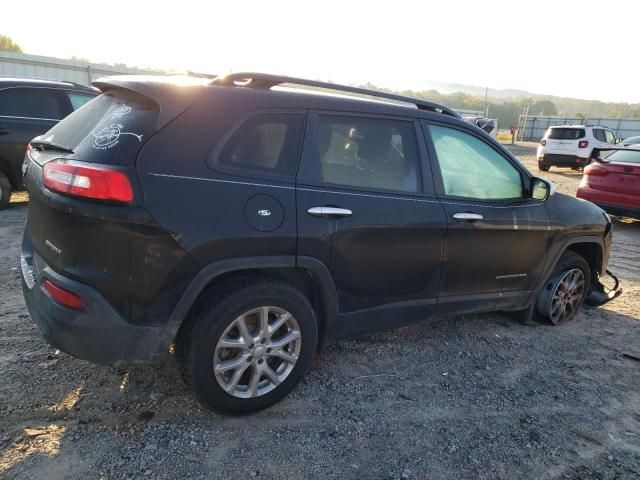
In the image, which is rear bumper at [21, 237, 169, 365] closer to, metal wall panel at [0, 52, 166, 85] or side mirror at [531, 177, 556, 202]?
side mirror at [531, 177, 556, 202]

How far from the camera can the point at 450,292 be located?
11.4 ft

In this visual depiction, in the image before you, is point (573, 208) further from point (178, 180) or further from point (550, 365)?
point (178, 180)

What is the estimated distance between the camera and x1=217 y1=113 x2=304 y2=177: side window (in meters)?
2.53

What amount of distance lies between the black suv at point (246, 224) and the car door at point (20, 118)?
442 centimetres

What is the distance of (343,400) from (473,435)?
787 mm

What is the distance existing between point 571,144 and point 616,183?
9.41m

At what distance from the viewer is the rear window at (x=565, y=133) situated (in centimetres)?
1709

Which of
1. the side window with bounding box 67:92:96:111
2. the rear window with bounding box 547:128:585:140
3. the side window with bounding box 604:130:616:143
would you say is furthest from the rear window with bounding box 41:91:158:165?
the side window with bounding box 604:130:616:143

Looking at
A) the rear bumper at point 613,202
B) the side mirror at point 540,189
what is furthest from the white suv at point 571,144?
the side mirror at point 540,189

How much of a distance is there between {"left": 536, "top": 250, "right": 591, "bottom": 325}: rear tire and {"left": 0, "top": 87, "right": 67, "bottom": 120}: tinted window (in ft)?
22.4

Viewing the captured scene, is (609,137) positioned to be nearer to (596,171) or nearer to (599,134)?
(599,134)

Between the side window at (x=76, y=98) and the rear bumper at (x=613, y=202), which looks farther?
the rear bumper at (x=613, y=202)

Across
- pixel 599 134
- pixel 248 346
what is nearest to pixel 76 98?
pixel 248 346

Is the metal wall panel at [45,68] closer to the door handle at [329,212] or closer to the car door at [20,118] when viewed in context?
the car door at [20,118]
